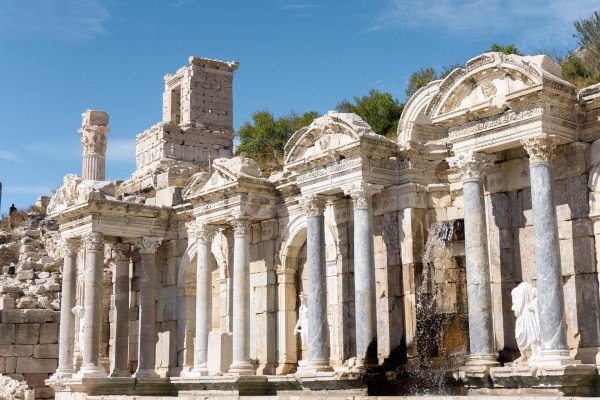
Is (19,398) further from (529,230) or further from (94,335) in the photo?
(529,230)

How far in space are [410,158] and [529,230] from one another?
3.11 m

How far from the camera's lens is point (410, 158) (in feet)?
56.7

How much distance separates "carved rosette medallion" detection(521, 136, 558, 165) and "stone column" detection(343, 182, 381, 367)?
12.5 ft

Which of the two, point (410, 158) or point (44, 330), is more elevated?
point (410, 158)

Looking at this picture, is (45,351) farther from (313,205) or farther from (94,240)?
(313,205)

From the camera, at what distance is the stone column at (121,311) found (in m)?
23.0

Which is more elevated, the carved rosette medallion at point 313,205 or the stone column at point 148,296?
the carved rosette medallion at point 313,205

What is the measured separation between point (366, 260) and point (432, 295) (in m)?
1.40

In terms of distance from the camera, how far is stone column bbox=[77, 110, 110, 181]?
35594mm

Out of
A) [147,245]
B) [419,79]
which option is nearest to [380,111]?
[419,79]

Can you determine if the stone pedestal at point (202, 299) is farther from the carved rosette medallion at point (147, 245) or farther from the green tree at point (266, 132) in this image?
the green tree at point (266, 132)

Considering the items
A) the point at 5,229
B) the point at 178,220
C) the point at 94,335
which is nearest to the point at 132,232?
the point at 178,220

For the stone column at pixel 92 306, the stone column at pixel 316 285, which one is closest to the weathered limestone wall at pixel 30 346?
the stone column at pixel 92 306

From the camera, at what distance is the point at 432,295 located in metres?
16.8
